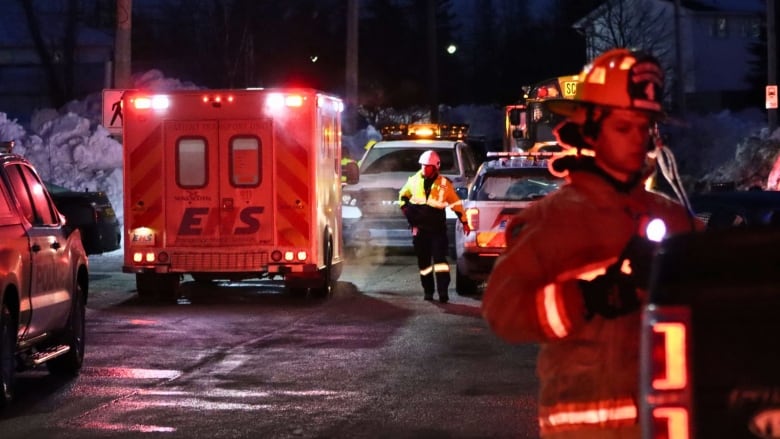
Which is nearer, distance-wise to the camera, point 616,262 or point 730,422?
point 730,422

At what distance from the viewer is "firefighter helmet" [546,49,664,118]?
421cm

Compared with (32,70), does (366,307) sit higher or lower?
lower

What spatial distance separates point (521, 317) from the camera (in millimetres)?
3965

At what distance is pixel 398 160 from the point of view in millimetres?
23688

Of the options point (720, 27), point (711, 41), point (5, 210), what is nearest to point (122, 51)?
point (5, 210)

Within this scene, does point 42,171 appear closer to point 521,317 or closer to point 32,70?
point 32,70

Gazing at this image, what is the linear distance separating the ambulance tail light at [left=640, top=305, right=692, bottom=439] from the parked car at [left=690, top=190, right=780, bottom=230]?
7211 millimetres

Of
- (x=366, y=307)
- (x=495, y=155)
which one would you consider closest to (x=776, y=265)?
(x=366, y=307)

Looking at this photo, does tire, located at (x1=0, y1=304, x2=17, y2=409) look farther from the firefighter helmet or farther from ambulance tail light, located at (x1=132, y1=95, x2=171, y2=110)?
ambulance tail light, located at (x1=132, y1=95, x2=171, y2=110)

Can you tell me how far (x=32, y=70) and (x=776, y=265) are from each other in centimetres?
5170

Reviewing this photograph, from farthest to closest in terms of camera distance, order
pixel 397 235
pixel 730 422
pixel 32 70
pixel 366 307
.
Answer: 1. pixel 32 70
2. pixel 397 235
3. pixel 366 307
4. pixel 730 422

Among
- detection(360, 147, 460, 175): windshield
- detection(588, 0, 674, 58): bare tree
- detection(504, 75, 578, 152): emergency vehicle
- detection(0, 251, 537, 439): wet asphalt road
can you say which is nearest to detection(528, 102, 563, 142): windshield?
detection(504, 75, 578, 152): emergency vehicle

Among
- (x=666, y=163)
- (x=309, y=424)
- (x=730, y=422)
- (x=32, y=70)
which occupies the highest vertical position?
(x=32, y=70)

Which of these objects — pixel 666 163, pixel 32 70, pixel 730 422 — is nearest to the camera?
pixel 730 422
